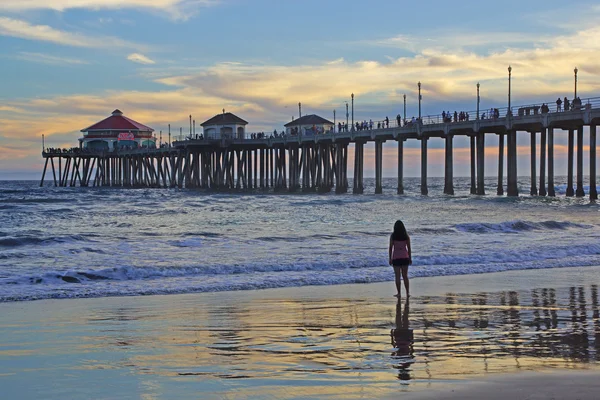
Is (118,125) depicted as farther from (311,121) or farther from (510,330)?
(510,330)

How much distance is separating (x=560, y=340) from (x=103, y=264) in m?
10.6

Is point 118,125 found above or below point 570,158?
above

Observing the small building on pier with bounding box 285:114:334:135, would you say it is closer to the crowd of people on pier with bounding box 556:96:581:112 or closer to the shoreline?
the crowd of people on pier with bounding box 556:96:581:112

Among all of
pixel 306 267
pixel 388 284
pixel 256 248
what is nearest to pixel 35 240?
pixel 256 248

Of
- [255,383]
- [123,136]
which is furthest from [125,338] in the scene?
[123,136]

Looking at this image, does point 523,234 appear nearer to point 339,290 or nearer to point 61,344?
point 339,290

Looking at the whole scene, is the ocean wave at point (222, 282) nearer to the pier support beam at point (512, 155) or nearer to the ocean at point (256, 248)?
the ocean at point (256, 248)

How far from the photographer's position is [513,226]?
26531 mm

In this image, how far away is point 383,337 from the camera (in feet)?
26.9

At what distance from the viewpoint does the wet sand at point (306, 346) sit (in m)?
6.18

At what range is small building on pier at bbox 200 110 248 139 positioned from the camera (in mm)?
76062

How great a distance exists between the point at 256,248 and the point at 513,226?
34.9 feet

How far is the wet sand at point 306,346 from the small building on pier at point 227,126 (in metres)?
64.8

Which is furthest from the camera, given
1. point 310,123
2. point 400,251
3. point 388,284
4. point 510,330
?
point 310,123
